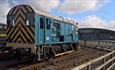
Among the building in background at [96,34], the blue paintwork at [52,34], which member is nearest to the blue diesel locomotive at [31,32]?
the blue paintwork at [52,34]

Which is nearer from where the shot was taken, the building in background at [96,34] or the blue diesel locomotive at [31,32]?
the blue diesel locomotive at [31,32]

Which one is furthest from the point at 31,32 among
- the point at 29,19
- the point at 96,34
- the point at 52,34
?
the point at 96,34

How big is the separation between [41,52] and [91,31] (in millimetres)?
57045

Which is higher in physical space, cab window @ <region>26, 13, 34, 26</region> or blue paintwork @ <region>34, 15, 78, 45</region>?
cab window @ <region>26, 13, 34, 26</region>

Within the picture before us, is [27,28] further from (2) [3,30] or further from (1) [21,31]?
(2) [3,30]

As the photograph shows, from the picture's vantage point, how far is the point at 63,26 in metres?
18.0

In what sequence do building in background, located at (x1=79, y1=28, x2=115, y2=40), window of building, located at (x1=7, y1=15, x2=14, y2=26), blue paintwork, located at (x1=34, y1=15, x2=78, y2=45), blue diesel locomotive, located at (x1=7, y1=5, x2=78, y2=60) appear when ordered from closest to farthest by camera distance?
blue diesel locomotive, located at (x1=7, y1=5, x2=78, y2=60) < blue paintwork, located at (x1=34, y1=15, x2=78, y2=45) < window of building, located at (x1=7, y1=15, x2=14, y2=26) < building in background, located at (x1=79, y1=28, x2=115, y2=40)

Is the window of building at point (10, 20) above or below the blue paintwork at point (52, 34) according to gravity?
above

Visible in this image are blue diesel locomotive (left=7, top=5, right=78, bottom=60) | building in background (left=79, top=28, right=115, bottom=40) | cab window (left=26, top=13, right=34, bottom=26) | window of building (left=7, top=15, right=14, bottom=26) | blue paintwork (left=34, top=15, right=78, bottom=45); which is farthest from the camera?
building in background (left=79, top=28, right=115, bottom=40)

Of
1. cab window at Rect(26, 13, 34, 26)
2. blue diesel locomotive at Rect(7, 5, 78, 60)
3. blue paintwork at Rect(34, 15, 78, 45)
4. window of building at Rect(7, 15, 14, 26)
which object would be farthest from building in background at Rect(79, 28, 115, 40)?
cab window at Rect(26, 13, 34, 26)

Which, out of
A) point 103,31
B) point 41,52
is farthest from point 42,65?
point 103,31

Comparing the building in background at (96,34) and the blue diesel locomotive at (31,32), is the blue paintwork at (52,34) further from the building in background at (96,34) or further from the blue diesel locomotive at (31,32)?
the building in background at (96,34)

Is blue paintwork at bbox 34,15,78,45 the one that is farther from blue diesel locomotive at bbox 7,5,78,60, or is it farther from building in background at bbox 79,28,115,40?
building in background at bbox 79,28,115,40

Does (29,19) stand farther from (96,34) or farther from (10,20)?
(96,34)
